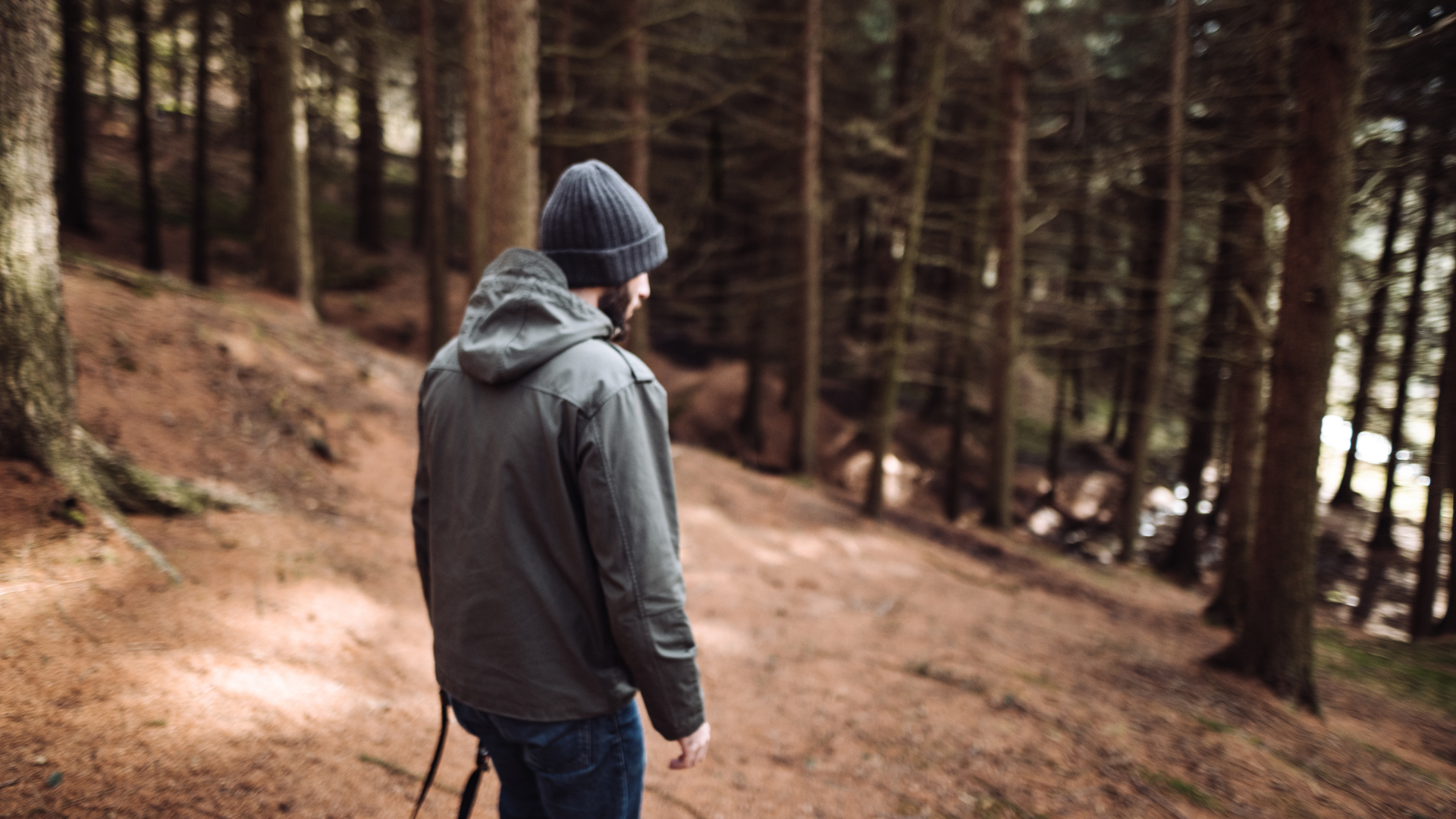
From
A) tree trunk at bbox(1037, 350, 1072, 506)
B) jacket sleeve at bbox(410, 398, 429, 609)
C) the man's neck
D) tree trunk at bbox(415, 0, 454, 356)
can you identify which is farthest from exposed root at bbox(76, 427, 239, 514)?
tree trunk at bbox(1037, 350, 1072, 506)

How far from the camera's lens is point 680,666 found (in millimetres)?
1806

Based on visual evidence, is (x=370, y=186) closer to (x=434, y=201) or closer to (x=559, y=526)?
(x=434, y=201)

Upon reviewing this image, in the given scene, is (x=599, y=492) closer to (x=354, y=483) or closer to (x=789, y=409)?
(x=354, y=483)

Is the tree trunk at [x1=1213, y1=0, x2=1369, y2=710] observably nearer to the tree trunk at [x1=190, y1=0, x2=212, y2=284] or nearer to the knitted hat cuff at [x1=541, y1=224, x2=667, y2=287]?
the knitted hat cuff at [x1=541, y1=224, x2=667, y2=287]

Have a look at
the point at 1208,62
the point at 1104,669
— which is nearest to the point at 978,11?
the point at 1208,62

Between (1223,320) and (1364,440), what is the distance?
44.1ft

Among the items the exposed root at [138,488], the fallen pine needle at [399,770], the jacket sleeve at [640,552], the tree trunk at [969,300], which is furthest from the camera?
the tree trunk at [969,300]

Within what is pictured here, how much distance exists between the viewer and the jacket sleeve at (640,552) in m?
1.73

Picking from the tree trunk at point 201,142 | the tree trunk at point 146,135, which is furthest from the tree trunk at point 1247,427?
the tree trunk at point 146,135

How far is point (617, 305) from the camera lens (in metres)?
2.09

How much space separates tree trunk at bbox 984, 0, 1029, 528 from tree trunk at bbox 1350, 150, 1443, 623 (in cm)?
531

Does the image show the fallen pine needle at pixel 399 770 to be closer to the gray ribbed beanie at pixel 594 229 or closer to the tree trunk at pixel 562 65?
the gray ribbed beanie at pixel 594 229

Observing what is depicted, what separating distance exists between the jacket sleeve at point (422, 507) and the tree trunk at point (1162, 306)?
11.3 m

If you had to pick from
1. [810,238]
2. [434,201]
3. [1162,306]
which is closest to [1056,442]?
[1162,306]
